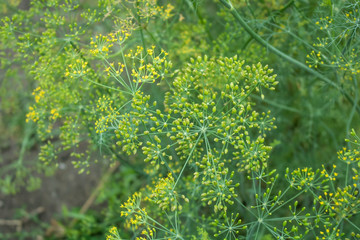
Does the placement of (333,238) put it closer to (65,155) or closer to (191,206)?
(191,206)

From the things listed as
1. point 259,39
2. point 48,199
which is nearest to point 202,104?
point 259,39

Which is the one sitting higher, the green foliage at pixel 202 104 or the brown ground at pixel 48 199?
the green foliage at pixel 202 104

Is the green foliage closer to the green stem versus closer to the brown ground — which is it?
the green stem

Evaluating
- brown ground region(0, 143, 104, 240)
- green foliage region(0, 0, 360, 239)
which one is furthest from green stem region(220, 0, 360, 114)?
brown ground region(0, 143, 104, 240)

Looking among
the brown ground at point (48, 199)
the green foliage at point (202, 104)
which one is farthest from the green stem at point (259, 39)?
the brown ground at point (48, 199)

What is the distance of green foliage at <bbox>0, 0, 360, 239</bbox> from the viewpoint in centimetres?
208

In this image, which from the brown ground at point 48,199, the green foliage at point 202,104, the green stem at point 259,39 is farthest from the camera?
the brown ground at point 48,199

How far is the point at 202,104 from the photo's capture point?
207cm

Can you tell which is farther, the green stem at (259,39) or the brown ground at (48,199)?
the brown ground at (48,199)

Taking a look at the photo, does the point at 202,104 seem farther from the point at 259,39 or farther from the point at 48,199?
the point at 48,199

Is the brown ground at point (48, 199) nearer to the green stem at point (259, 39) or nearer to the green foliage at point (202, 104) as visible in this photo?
the green foliage at point (202, 104)

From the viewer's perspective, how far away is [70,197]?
5.04m

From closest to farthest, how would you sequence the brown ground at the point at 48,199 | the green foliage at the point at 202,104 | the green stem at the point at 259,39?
the green foliage at the point at 202,104 < the green stem at the point at 259,39 < the brown ground at the point at 48,199

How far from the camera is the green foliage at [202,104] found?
208 centimetres
